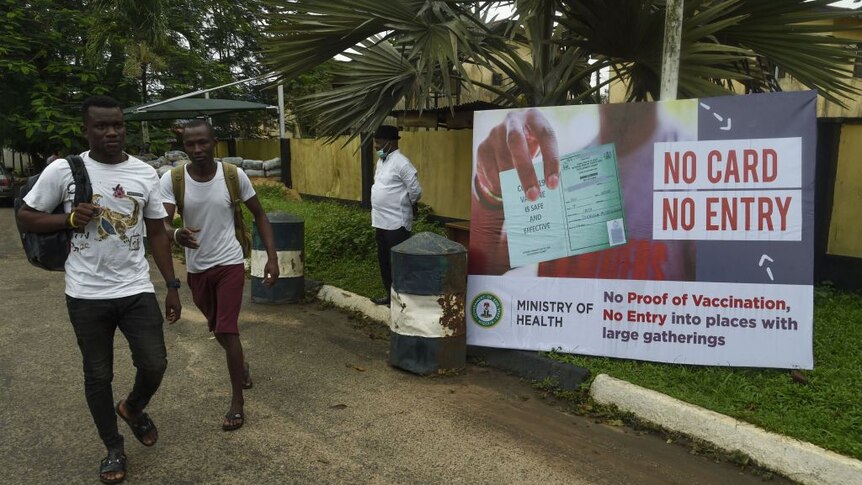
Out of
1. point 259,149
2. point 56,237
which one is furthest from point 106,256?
point 259,149

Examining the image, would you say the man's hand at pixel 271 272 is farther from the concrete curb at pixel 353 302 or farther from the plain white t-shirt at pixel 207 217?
the concrete curb at pixel 353 302

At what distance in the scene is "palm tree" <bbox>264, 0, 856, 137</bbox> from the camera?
501 cm

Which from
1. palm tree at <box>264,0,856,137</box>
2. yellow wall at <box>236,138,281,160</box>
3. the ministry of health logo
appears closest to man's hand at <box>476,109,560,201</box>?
palm tree at <box>264,0,856,137</box>

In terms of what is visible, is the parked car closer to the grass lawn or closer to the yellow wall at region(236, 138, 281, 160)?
the yellow wall at region(236, 138, 281, 160)

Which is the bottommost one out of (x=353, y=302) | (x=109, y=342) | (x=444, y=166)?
(x=353, y=302)

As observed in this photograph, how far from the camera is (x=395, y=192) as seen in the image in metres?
6.17

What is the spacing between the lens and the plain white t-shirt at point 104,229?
3109mm

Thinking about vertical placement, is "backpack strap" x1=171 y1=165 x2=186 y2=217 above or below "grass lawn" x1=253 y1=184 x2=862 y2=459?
above

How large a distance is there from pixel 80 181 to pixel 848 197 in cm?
612

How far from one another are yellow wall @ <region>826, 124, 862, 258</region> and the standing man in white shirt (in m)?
3.82

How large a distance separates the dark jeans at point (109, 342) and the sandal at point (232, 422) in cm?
60

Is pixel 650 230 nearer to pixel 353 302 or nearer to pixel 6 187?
pixel 353 302

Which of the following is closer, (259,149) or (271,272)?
(271,272)

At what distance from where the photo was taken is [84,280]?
316cm
